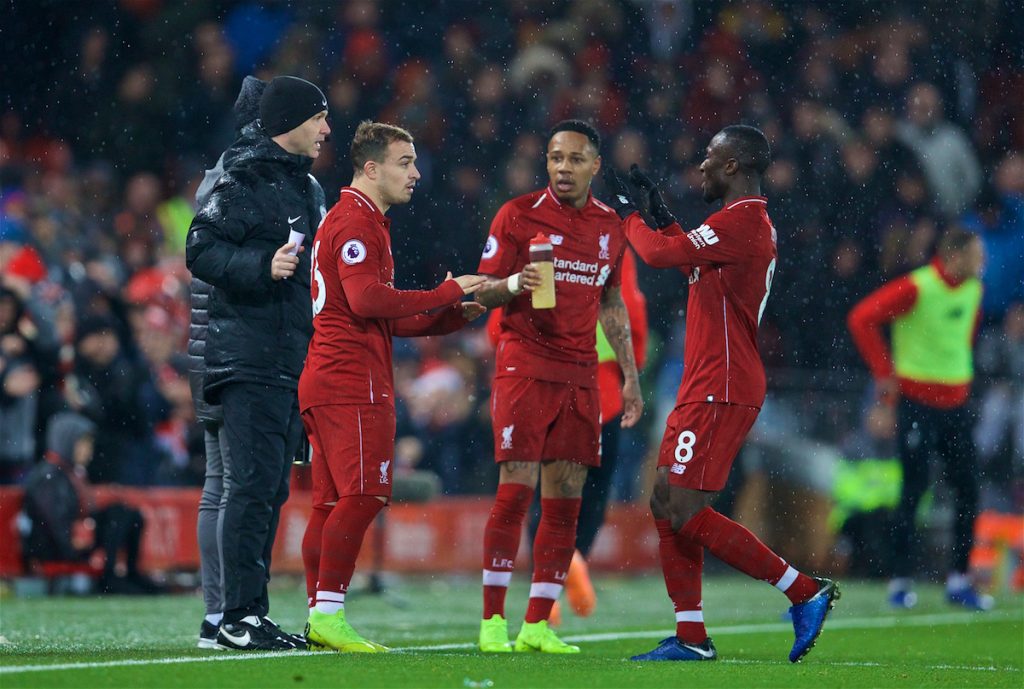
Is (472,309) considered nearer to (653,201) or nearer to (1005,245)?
(653,201)

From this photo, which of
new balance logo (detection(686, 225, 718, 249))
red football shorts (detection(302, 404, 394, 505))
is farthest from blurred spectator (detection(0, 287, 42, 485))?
new balance logo (detection(686, 225, 718, 249))

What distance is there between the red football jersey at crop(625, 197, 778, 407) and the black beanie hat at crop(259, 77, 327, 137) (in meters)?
1.38

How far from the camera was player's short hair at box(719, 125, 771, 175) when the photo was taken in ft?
21.8

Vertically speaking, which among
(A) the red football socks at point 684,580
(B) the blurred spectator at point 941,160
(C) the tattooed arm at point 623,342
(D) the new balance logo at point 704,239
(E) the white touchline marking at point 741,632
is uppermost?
(B) the blurred spectator at point 941,160

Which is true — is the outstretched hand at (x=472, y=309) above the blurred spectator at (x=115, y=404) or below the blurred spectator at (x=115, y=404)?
above

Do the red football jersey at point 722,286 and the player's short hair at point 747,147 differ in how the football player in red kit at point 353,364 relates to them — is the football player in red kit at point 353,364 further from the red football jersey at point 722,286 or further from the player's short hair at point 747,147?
the player's short hair at point 747,147

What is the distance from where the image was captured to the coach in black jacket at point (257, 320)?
6.39 metres

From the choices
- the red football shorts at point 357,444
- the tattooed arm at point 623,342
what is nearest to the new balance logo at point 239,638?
the red football shorts at point 357,444

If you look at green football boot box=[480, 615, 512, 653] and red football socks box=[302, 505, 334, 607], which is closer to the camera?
red football socks box=[302, 505, 334, 607]

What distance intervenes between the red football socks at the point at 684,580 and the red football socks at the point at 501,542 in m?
0.58

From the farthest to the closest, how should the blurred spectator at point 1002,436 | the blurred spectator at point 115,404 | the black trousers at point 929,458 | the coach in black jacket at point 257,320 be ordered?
the blurred spectator at point 1002,436, the blurred spectator at point 115,404, the black trousers at point 929,458, the coach in black jacket at point 257,320

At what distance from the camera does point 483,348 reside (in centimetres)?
1459

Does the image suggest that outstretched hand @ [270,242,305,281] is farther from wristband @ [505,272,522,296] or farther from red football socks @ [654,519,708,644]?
red football socks @ [654,519,708,644]

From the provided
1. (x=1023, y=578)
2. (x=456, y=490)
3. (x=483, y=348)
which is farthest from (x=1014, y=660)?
(x=483, y=348)
